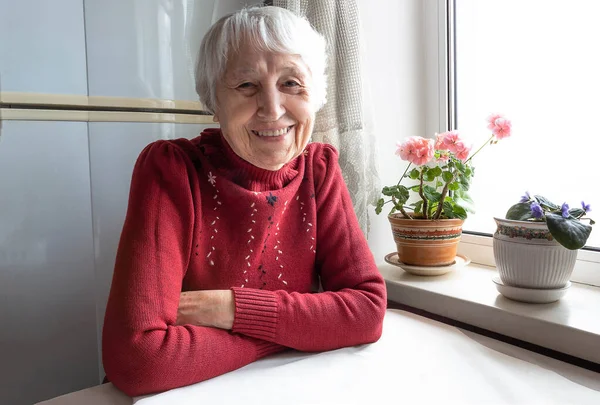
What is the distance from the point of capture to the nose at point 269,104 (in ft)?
3.39

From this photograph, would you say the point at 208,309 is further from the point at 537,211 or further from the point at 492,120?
the point at 492,120

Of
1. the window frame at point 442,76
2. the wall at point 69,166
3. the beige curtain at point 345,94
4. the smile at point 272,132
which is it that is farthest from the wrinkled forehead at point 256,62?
the window frame at point 442,76

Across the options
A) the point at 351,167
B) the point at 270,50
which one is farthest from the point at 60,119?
the point at 351,167

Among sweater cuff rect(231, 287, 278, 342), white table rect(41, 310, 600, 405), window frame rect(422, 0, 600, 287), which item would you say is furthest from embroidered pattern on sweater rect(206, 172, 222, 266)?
window frame rect(422, 0, 600, 287)

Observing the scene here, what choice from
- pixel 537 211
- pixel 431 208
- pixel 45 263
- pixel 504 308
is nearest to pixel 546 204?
pixel 537 211

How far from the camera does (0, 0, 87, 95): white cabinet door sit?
125cm

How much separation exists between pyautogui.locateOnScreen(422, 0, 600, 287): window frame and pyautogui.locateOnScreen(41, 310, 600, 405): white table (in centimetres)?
61

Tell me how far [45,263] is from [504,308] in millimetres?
1209

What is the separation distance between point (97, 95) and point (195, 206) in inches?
22.5

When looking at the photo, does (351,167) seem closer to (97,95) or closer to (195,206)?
(195,206)

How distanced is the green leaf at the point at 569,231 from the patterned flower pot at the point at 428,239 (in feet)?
1.16

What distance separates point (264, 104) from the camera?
1038 mm

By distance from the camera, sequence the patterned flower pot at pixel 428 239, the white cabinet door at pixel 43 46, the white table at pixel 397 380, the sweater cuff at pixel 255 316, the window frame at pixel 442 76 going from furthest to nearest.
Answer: the window frame at pixel 442 76 → the patterned flower pot at pixel 428 239 → the white cabinet door at pixel 43 46 → the sweater cuff at pixel 255 316 → the white table at pixel 397 380

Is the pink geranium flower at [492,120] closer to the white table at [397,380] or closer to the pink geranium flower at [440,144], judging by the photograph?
the pink geranium flower at [440,144]
